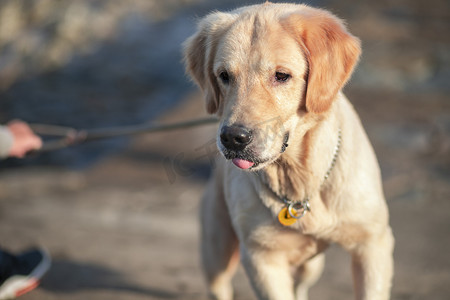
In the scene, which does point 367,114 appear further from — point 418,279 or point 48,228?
point 48,228

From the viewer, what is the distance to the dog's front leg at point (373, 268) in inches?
95.2

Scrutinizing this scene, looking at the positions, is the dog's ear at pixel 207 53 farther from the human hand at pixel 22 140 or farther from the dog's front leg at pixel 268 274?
the human hand at pixel 22 140

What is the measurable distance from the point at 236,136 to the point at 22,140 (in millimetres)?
2030

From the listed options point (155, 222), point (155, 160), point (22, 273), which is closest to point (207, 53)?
point (22, 273)

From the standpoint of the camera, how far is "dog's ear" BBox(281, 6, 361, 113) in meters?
2.28

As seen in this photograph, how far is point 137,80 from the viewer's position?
1377 cm

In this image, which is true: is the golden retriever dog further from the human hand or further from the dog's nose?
the human hand

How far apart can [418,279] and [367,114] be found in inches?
173

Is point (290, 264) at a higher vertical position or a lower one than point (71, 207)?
higher

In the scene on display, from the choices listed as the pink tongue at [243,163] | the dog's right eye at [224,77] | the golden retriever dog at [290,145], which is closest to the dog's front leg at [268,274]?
the golden retriever dog at [290,145]

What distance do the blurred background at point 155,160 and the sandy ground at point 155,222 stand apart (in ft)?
0.06

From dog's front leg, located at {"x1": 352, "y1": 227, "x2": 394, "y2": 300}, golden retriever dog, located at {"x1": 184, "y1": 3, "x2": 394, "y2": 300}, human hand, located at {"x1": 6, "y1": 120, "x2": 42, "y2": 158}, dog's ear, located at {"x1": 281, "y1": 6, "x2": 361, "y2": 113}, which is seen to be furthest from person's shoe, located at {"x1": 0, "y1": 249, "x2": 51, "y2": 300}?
dog's ear, located at {"x1": 281, "y1": 6, "x2": 361, "y2": 113}

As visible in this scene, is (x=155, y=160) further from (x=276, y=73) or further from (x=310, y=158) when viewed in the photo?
(x=276, y=73)

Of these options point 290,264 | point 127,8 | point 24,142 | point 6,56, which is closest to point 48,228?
point 24,142
